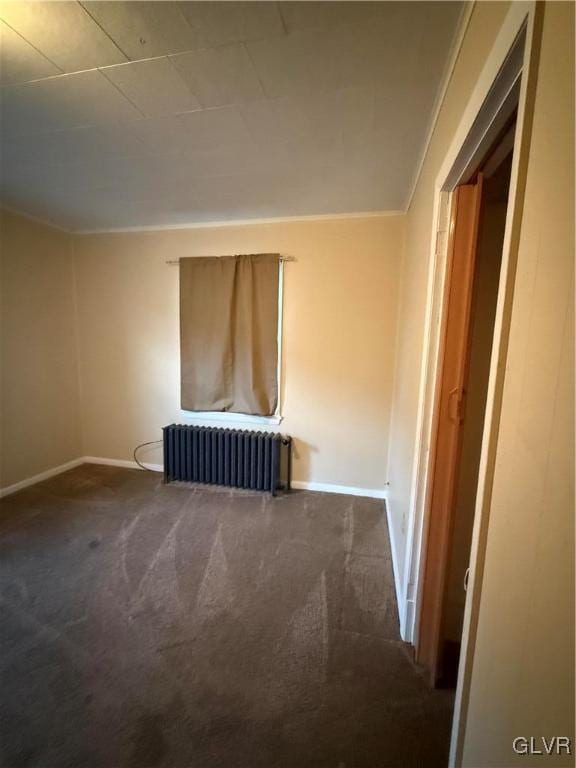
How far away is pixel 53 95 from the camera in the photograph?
4.42 ft

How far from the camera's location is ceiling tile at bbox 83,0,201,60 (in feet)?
3.21

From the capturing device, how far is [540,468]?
478 mm

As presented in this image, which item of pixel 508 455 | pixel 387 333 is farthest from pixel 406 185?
pixel 508 455

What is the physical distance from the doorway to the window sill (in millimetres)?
1780

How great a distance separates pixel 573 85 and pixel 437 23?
0.99 m

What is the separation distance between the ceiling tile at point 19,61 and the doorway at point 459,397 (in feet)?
5.67

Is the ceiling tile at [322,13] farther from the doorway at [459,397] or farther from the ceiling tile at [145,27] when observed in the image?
the doorway at [459,397]

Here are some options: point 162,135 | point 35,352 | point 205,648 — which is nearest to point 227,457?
point 205,648

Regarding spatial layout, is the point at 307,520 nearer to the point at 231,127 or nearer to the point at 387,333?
the point at 387,333

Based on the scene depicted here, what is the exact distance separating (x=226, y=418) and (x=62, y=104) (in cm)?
238

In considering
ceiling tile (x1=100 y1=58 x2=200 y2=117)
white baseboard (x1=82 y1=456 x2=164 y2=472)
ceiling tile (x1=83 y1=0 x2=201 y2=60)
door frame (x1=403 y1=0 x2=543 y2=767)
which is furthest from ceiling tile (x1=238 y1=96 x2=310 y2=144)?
white baseboard (x1=82 y1=456 x2=164 y2=472)

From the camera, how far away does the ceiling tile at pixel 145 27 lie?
0.98 meters

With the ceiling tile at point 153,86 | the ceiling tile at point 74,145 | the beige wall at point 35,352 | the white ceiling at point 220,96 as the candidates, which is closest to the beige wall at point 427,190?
the white ceiling at point 220,96

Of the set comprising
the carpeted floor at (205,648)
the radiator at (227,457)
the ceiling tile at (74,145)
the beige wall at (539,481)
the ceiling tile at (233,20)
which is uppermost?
the ceiling tile at (74,145)
